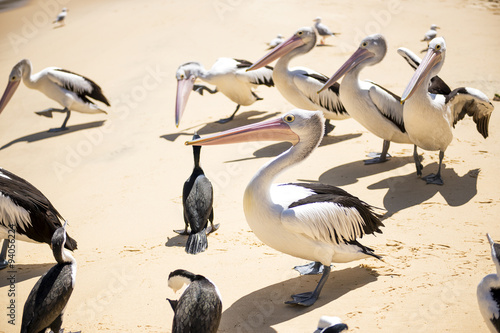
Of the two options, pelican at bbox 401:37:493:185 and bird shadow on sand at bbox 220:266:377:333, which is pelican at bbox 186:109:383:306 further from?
pelican at bbox 401:37:493:185

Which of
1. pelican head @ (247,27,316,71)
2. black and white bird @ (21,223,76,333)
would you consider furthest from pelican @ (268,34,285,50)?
black and white bird @ (21,223,76,333)

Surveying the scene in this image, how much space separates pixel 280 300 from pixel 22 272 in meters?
2.59

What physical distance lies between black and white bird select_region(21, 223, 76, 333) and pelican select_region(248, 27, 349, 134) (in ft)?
15.7

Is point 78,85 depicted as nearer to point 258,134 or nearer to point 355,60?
point 355,60

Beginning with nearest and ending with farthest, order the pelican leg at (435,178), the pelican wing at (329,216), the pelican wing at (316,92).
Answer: the pelican wing at (329,216) → the pelican leg at (435,178) → the pelican wing at (316,92)

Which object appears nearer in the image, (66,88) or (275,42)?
(66,88)

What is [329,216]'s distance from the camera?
13.4 feet

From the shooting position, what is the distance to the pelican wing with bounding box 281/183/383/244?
13.2 feet

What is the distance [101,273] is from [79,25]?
15323mm

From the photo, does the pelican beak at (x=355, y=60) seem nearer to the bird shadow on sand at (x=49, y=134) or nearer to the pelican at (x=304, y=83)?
the pelican at (x=304, y=83)

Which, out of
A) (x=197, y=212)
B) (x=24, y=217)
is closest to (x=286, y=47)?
(x=197, y=212)

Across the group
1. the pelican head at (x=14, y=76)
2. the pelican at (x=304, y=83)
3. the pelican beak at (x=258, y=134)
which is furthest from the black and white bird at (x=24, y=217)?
the pelican head at (x=14, y=76)

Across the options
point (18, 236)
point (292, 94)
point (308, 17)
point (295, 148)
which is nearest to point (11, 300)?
point (18, 236)

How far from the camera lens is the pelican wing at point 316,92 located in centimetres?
788
